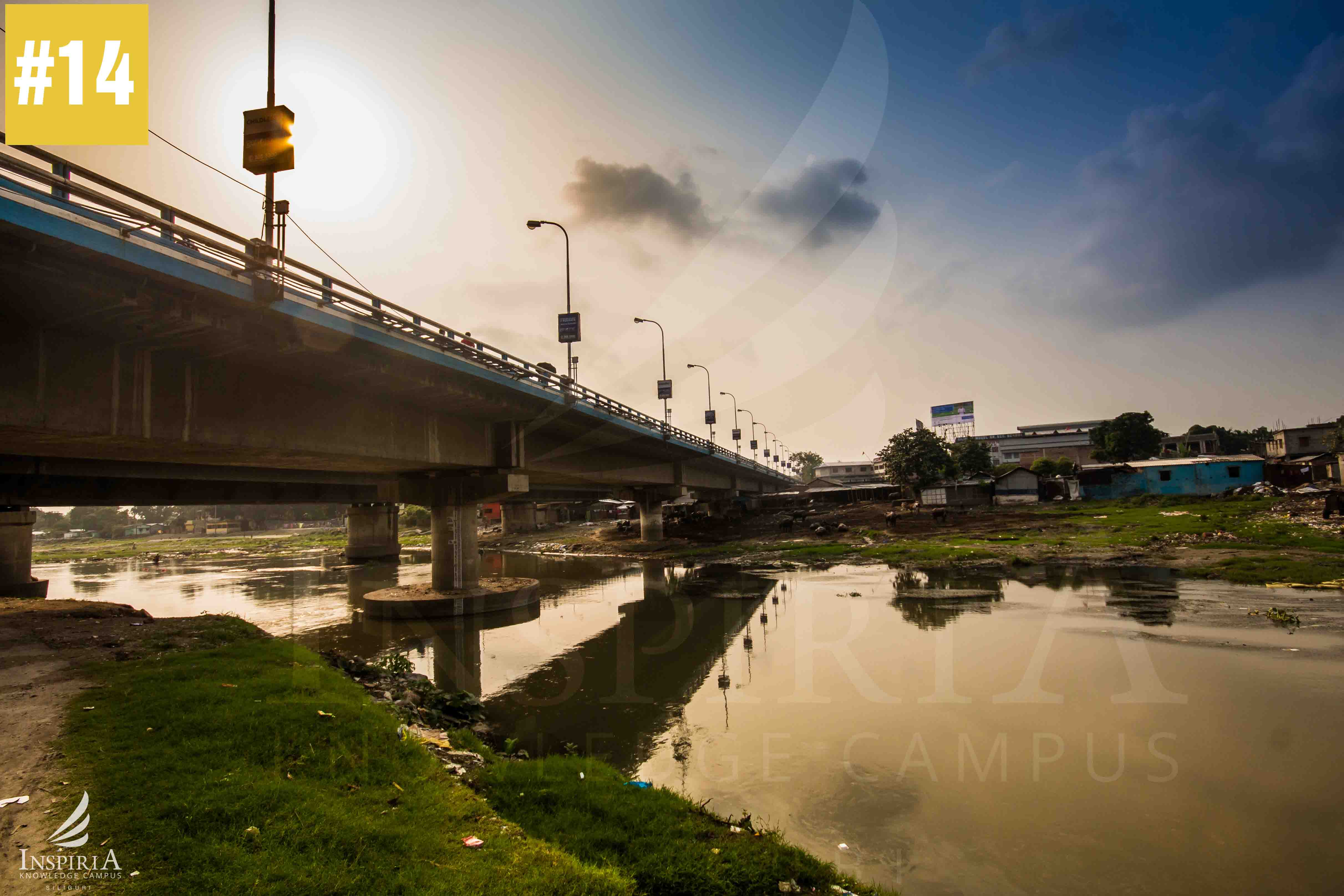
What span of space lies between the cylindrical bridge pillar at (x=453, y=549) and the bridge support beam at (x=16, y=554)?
23.3 metres

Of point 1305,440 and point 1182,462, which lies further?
point 1305,440

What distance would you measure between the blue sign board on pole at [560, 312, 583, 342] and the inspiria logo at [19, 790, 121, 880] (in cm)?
2869

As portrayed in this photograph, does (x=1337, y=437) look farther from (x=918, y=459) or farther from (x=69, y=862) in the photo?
(x=69, y=862)

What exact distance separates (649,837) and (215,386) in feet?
54.3

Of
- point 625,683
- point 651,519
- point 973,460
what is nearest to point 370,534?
point 651,519

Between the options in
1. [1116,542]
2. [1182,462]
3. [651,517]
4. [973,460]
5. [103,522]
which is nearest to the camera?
[1116,542]

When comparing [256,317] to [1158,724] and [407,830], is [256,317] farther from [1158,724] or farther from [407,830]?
[1158,724]

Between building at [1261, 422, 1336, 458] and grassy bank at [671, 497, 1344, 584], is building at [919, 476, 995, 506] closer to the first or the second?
grassy bank at [671, 497, 1344, 584]

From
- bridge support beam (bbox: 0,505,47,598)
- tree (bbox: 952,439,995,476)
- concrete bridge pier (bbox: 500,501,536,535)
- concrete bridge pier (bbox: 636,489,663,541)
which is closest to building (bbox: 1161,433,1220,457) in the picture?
tree (bbox: 952,439,995,476)

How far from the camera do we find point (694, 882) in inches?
285

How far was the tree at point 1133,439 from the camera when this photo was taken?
3809 inches

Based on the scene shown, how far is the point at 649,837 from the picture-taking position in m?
8.09

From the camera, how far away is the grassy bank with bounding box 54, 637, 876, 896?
6.28 m

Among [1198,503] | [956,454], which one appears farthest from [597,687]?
[956,454]
